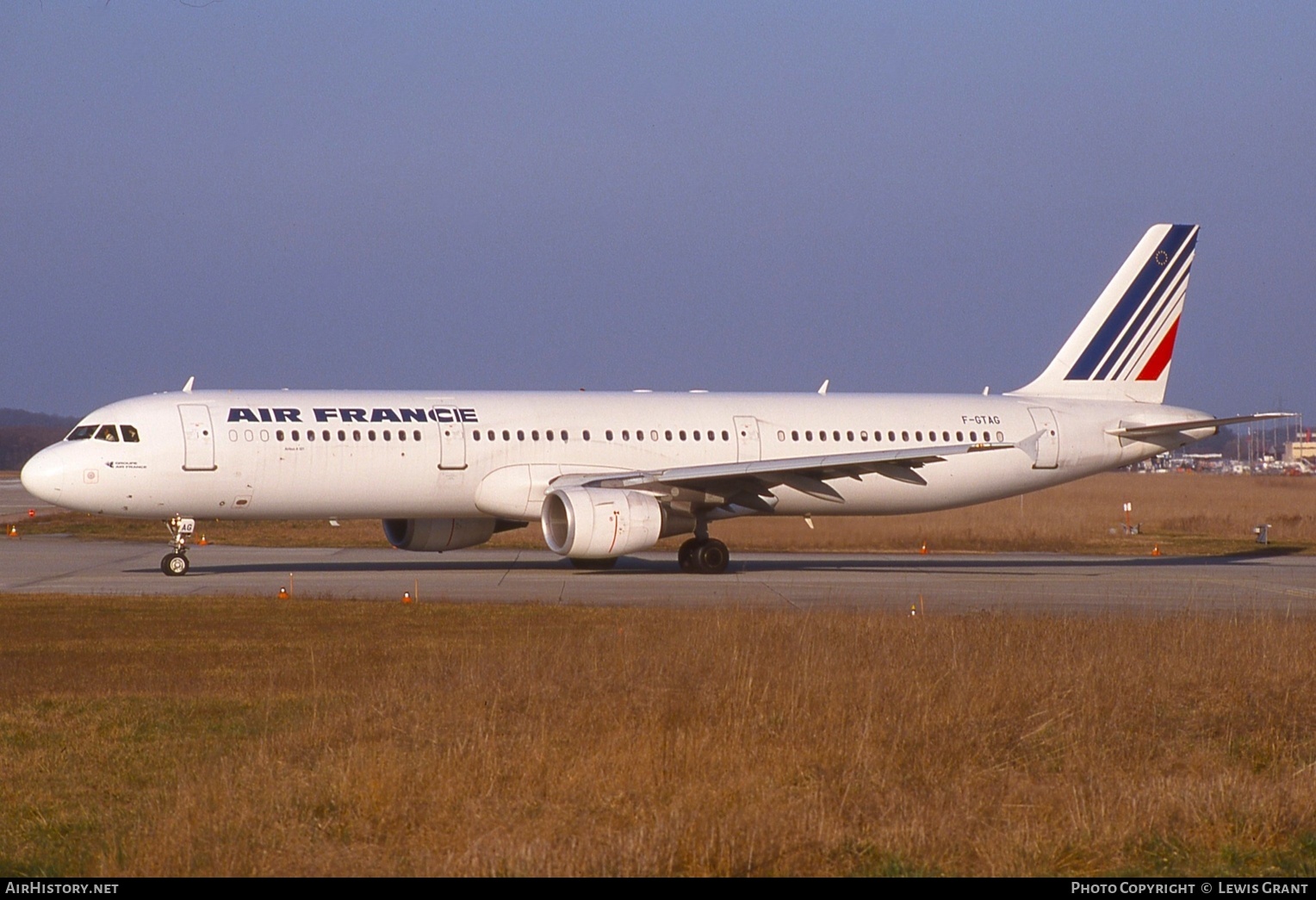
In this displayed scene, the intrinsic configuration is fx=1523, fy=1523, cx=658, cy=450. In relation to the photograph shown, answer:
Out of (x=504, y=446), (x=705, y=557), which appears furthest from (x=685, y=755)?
(x=705, y=557)

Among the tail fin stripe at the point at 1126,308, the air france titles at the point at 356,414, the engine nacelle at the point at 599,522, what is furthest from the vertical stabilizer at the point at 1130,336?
the air france titles at the point at 356,414

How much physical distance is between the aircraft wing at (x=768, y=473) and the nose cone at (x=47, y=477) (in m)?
8.55

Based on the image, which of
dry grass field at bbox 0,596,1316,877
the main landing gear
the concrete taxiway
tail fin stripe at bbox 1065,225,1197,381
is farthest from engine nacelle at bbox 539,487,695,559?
tail fin stripe at bbox 1065,225,1197,381

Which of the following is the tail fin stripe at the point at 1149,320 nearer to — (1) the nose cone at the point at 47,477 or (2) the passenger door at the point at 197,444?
(2) the passenger door at the point at 197,444

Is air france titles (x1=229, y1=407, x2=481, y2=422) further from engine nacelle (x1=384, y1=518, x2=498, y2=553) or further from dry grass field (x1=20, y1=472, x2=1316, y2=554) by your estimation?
dry grass field (x1=20, y1=472, x2=1316, y2=554)

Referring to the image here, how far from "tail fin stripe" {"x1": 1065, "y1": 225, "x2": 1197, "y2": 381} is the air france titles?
14085 mm

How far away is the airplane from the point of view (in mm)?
26141

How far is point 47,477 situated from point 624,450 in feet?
34.0

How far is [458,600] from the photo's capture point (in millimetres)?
21656

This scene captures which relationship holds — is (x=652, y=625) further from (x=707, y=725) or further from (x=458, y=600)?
(x=707, y=725)

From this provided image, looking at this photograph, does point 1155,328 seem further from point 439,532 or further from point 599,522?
point 439,532

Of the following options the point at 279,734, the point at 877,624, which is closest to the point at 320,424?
the point at 877,624

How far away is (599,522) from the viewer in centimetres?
2592
